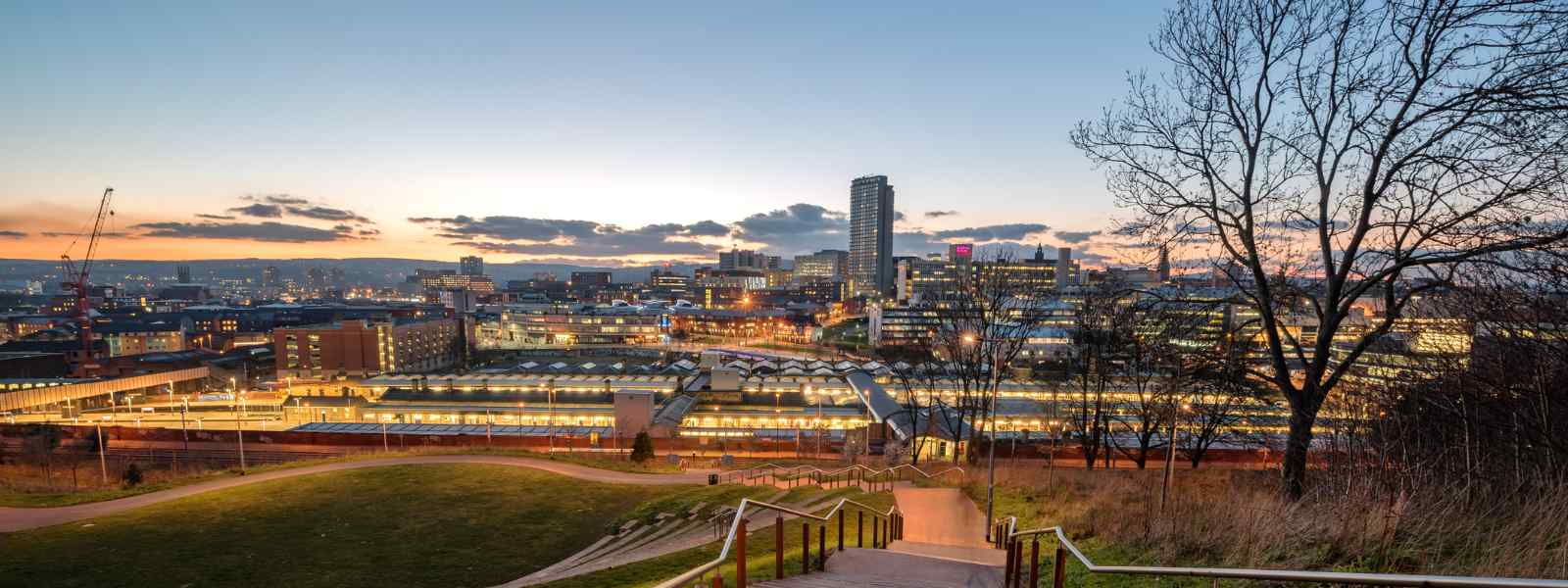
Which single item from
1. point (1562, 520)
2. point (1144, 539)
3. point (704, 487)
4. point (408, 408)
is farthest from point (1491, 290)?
point (408, 408)

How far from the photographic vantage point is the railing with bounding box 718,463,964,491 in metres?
20.9

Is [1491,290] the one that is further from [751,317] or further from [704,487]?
[751,317]

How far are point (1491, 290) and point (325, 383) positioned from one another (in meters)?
72.5

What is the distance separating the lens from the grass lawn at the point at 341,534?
13.9 m

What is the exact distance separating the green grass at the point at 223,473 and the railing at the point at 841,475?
3.63 m

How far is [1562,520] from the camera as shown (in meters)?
5.47

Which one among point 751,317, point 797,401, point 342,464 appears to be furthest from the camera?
point 751,317

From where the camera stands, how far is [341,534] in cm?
1672

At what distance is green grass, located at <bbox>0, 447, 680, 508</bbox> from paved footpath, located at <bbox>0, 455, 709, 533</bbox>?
1.51 ft

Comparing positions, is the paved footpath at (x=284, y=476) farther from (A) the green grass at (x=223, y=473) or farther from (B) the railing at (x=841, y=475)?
(B) the railing at (x=841, y=475)

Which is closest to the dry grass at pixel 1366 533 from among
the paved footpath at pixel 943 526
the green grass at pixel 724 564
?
the paved footpath at pixel 943 526

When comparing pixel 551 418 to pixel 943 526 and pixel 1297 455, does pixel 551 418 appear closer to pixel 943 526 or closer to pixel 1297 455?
pixel 943 526

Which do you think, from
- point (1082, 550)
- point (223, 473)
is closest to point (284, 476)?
point (223, 473)

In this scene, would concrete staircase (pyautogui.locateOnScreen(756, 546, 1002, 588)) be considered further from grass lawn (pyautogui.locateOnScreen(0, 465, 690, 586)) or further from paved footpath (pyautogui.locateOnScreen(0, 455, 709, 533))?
paved footpath (pyautogui.locateOnScreen(0, 455, 709, 533))
